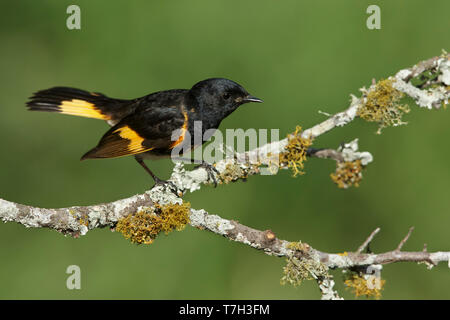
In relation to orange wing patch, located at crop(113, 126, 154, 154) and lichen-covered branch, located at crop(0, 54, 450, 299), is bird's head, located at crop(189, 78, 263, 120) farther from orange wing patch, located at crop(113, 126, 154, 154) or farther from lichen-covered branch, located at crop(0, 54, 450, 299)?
lichen-covered branch, located at crop(0, 54, 450, 299)

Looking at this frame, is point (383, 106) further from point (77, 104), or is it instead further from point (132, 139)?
point (77, 104)

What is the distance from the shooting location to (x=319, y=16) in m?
4.94

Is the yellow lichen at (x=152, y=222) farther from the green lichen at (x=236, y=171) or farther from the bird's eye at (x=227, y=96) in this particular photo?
the bird's eye at (x=227, y=96)

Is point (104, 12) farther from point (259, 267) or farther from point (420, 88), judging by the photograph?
point (420, 88)

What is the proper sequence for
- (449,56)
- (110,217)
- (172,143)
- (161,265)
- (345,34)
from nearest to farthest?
(110,217) → (449,56) → (172,143) → (161,265) → (345,34)

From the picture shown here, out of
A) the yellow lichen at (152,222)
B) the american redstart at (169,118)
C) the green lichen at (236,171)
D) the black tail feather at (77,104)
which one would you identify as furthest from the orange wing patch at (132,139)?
the yellow lichen at (152,222)

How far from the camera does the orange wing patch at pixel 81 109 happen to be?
427 centimetres

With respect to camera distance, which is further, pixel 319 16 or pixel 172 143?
pixel 319 16

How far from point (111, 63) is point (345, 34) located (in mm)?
2010

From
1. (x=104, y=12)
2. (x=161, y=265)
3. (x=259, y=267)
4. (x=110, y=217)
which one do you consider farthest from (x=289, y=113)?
(x=110, y=217)

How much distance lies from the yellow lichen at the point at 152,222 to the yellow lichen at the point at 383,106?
3.65ft

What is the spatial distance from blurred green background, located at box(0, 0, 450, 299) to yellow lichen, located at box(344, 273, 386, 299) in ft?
4.66

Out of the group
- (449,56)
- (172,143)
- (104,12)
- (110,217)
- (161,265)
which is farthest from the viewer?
(104,12)

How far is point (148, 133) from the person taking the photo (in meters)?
3.76
